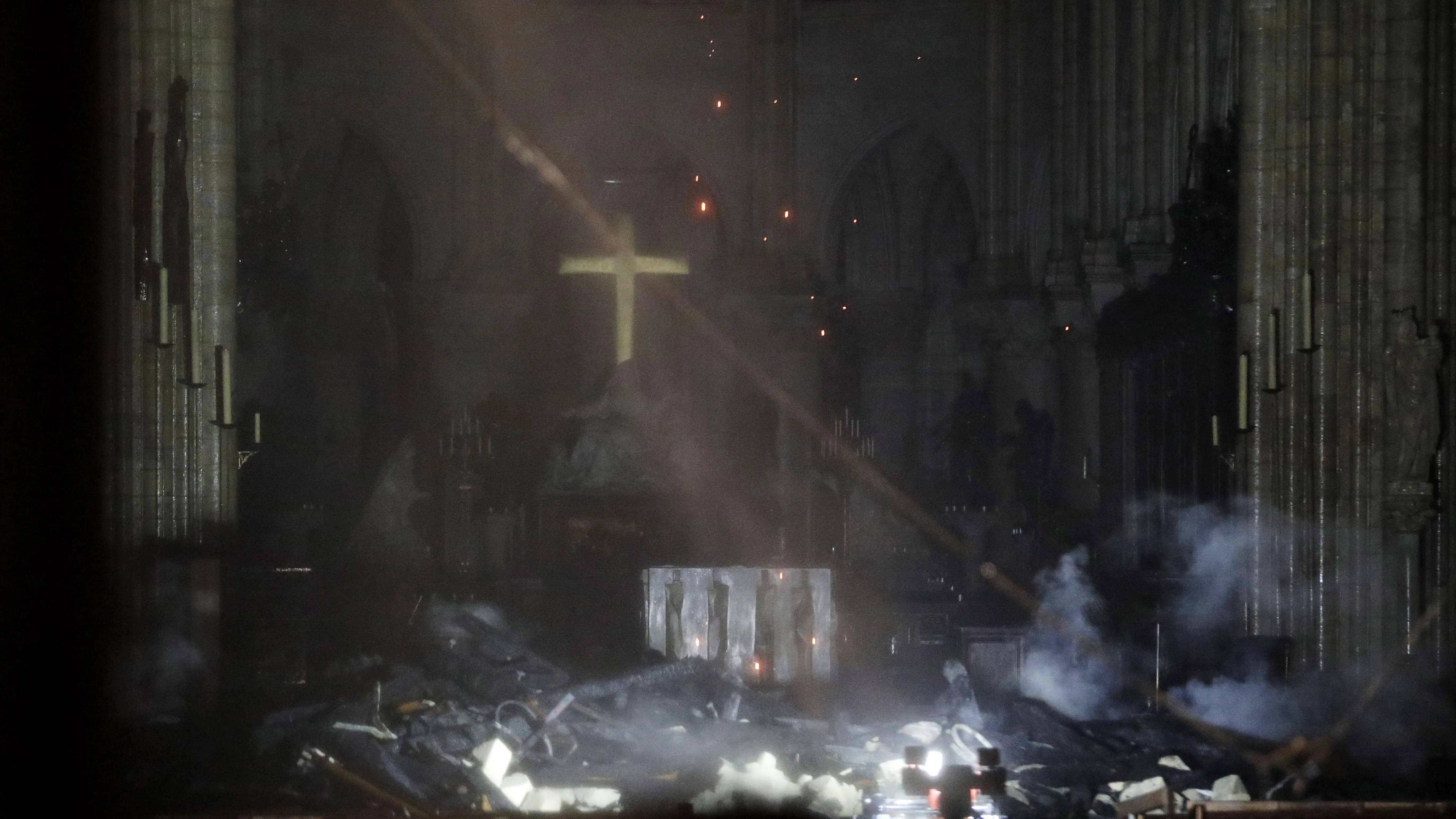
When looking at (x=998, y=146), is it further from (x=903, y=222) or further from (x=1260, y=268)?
(x=1260, y=268)

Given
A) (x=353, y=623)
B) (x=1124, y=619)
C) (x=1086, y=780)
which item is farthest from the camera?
(x=353, y=623)

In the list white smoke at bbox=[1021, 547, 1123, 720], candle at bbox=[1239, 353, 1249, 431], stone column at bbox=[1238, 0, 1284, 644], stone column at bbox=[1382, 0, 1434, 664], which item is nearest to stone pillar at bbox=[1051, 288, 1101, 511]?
white smoke at bbox=[1021, 547, 1123, 720]

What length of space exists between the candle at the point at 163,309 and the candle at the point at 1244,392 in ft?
29.5

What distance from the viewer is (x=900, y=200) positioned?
3008cm

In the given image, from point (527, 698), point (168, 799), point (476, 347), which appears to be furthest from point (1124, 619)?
point (476, 347)

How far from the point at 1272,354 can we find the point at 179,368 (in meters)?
9.87

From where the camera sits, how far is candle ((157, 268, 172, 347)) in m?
13.5

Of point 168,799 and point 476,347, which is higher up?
point 476,347

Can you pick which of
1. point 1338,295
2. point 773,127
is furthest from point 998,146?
point 1338,295

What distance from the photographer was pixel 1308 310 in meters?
14.0

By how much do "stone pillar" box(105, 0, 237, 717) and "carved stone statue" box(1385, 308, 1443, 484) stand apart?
10.3 metres

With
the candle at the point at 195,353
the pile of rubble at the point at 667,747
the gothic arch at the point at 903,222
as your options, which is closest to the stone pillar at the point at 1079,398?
the gothic arch at the point at 903,222

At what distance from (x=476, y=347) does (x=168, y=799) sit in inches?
604

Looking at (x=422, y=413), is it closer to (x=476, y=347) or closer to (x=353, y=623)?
(x=476, y=347)
